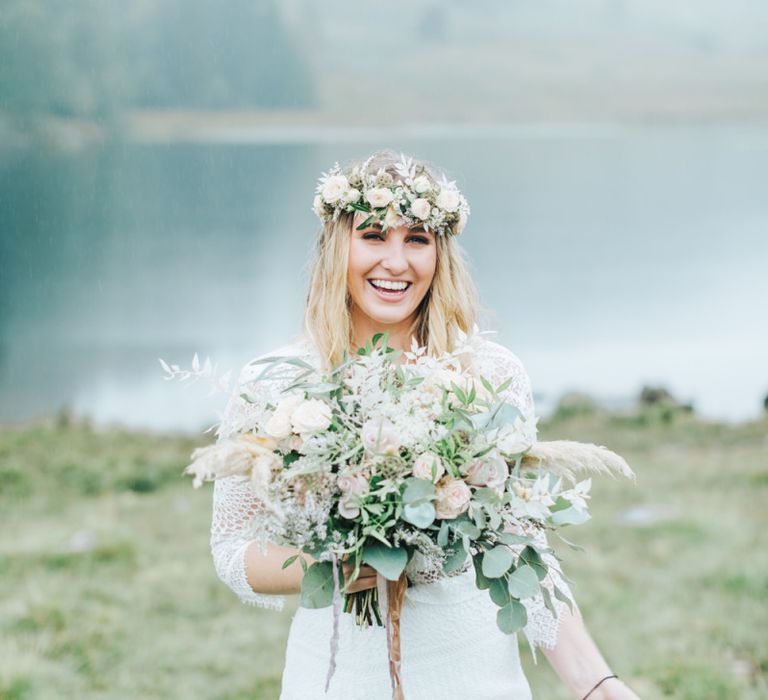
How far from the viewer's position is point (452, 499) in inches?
68.6

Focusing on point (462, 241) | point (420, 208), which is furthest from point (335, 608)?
point (462, 241)

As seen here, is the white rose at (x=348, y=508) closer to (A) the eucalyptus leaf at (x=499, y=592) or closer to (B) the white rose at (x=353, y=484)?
(B) the white rose at (x=353, y=484)

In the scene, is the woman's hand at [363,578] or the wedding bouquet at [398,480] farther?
the woman's hand at [363,578]

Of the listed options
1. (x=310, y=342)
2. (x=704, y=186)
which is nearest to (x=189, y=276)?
(x=704, y=186)

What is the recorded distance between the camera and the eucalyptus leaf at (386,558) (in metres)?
1.73

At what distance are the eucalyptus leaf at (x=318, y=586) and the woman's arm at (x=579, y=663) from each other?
73cm

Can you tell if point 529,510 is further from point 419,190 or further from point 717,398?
point 717,398

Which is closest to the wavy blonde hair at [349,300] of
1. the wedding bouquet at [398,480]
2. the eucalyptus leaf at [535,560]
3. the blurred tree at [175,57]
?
the wedding bouquet at [398,480]

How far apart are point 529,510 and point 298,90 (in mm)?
11010

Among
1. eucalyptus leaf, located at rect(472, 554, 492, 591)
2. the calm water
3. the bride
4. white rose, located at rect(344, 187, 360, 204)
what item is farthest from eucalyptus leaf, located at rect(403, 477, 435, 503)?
the calm water

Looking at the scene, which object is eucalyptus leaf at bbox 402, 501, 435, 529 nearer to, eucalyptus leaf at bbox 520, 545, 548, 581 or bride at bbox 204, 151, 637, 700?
eucalyptus leaf at bbox 520, 545, 548, 581

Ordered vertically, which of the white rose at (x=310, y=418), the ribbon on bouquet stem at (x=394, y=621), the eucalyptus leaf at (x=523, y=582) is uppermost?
the white rose at (x=310, y=418)

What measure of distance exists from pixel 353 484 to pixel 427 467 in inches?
5.5

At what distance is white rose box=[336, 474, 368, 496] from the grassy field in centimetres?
289
